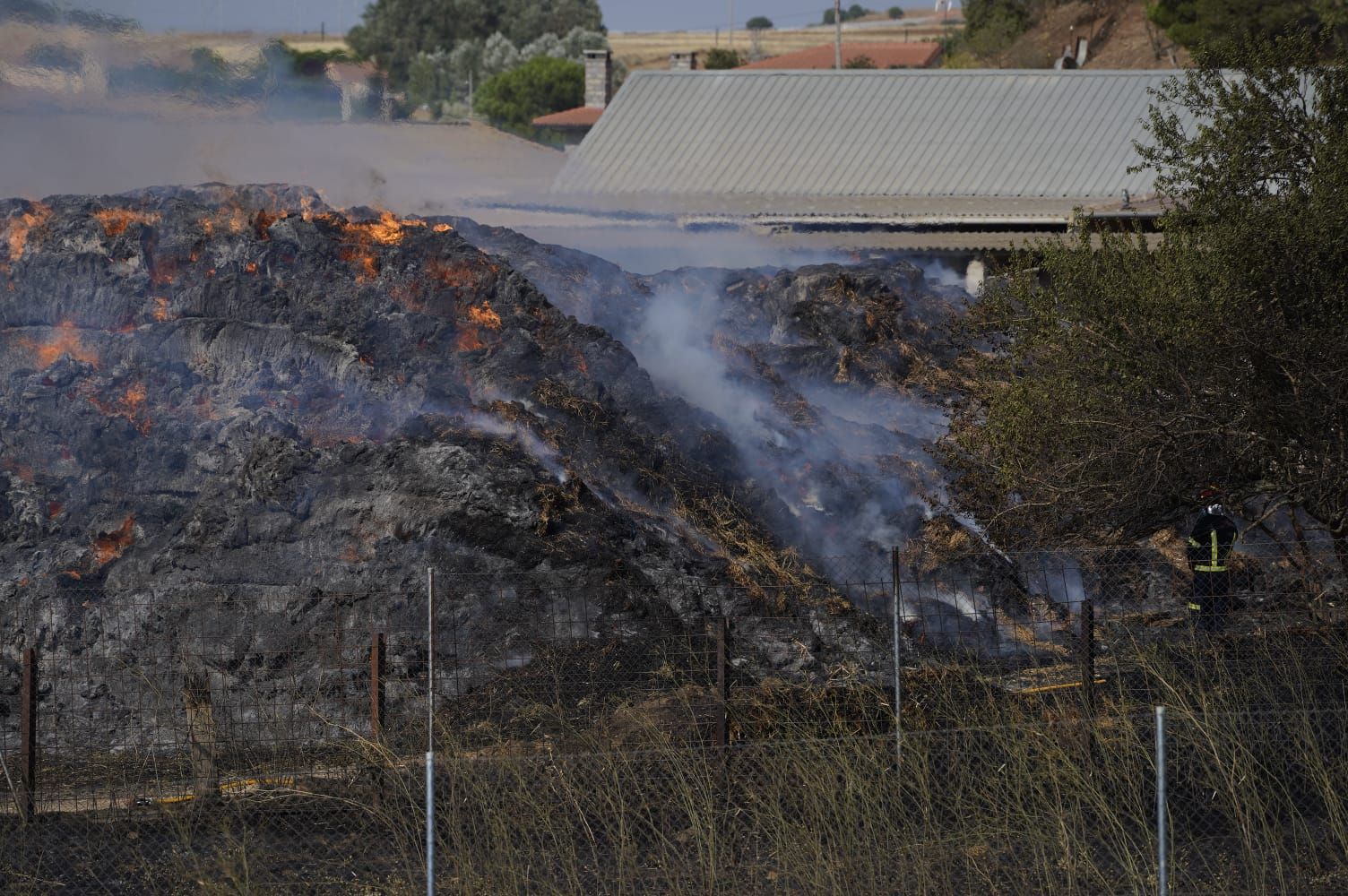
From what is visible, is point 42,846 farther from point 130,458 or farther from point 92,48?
point 92,48

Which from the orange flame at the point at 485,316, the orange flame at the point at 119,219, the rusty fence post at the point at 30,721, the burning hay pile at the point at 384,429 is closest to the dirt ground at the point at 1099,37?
the burning hay pile at the point at 384,429

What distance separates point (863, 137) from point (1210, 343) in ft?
66.4

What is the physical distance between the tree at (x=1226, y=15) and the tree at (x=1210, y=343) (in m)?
28.1

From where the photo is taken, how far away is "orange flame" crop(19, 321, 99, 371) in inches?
562

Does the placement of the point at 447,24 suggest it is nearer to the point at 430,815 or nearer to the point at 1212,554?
the point at 1212,554

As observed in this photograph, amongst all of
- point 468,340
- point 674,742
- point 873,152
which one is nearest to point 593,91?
point 873,152

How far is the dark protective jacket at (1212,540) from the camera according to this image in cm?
1055

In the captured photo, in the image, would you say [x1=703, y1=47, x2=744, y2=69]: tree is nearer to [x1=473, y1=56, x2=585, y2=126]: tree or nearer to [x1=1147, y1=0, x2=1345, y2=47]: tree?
[x1=473, y1=56, x2=585, y2=126]: tree

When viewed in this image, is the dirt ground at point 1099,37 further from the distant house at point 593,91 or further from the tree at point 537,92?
the tree at point 537,92

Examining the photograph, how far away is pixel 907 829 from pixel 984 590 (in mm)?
4634

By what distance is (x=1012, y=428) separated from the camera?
10.6 metres

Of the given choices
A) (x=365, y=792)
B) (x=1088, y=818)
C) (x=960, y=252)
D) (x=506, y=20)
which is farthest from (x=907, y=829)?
(x=506, y=20)

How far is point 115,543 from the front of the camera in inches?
474

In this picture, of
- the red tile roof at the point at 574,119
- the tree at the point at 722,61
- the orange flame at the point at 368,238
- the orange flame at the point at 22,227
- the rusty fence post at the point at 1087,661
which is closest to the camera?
the rusty fence post at the point at 1087,661
